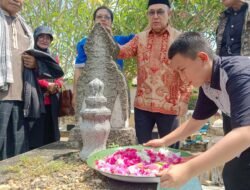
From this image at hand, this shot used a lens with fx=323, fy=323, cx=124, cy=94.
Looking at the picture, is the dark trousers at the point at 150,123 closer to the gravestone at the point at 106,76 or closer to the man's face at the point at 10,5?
the gravestone at the point at 106,76

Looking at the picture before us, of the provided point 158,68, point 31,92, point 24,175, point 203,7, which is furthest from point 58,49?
point 24,175

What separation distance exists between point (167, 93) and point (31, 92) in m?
1.40

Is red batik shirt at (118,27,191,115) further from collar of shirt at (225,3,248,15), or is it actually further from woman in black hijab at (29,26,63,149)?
woman in black hijab at (29,26,63,149)

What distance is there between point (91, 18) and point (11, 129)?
339cm

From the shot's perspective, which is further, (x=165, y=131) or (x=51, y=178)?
(x=165, y=131)

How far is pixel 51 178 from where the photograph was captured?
94.8 inches

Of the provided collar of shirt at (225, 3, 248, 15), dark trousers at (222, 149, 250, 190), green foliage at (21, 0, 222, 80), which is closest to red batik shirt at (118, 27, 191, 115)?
collar of shirt at (225, 3, 248, 15)

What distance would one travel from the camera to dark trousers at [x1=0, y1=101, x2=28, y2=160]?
314 centimetres

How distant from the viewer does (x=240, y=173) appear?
1984 millimetres

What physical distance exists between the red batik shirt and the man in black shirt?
0.88m

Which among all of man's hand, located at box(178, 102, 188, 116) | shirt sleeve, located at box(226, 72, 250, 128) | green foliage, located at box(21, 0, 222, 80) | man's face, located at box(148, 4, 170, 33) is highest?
green foliage, located at box(21, 0, 222, 80)

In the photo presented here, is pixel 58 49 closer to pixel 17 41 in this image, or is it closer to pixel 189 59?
pixel 17 41

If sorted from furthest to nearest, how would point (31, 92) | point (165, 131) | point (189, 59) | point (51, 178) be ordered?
point (31, 92) < point (165, 131) < point (51, 178) < point (189, 59)

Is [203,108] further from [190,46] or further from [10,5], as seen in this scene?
[10,5]
